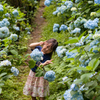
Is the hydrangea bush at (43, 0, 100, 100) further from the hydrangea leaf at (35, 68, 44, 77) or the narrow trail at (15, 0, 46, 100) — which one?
the narrow trail at (15, 0, 46, 100)

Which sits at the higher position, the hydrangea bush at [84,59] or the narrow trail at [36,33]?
the hydrangea bush at [84,59]

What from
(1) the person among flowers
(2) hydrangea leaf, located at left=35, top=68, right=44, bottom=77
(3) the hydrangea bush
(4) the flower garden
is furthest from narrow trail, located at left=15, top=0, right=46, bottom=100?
(2) hydrangea leaf, located at left=35, top=68, right=44, bottom=77

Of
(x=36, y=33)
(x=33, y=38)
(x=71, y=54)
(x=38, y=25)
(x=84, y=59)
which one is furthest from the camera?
(x=38, y=25)

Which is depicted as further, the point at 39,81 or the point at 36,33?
the point at 36,33

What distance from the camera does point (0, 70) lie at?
7.08 feet

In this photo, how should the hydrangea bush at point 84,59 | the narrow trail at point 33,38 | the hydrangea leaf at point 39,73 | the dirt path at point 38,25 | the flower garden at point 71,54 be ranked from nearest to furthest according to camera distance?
the hydrangea bush at point 84,59, the flower garden at point 71,54, the hydrangea leaf at point 39,73, the narrow trail at point 33,38, the dirt path at point 38,25

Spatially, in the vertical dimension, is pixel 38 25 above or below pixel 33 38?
above

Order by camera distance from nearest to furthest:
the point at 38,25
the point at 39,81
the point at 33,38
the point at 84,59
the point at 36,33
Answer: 1. the point at 84,59
2. the point at 39,81
3. the point at 33,38
4. the point at 36,33
5. the point at 38,25

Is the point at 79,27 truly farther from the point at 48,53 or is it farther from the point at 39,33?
the point at 39,33

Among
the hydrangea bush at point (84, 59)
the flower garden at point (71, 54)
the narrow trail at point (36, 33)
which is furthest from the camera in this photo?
the narrow trail at point (36, 33)

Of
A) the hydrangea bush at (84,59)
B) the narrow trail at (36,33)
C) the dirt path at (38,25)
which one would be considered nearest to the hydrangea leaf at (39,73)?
the hydrangea bush at (84,59)

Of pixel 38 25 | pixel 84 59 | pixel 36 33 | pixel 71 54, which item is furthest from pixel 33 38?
pixel 84 59

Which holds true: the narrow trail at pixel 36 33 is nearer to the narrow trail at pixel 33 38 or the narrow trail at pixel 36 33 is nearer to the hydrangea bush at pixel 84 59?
the narrow trail at pixel 33 38

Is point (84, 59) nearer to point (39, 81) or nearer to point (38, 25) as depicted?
point (39, 81)
